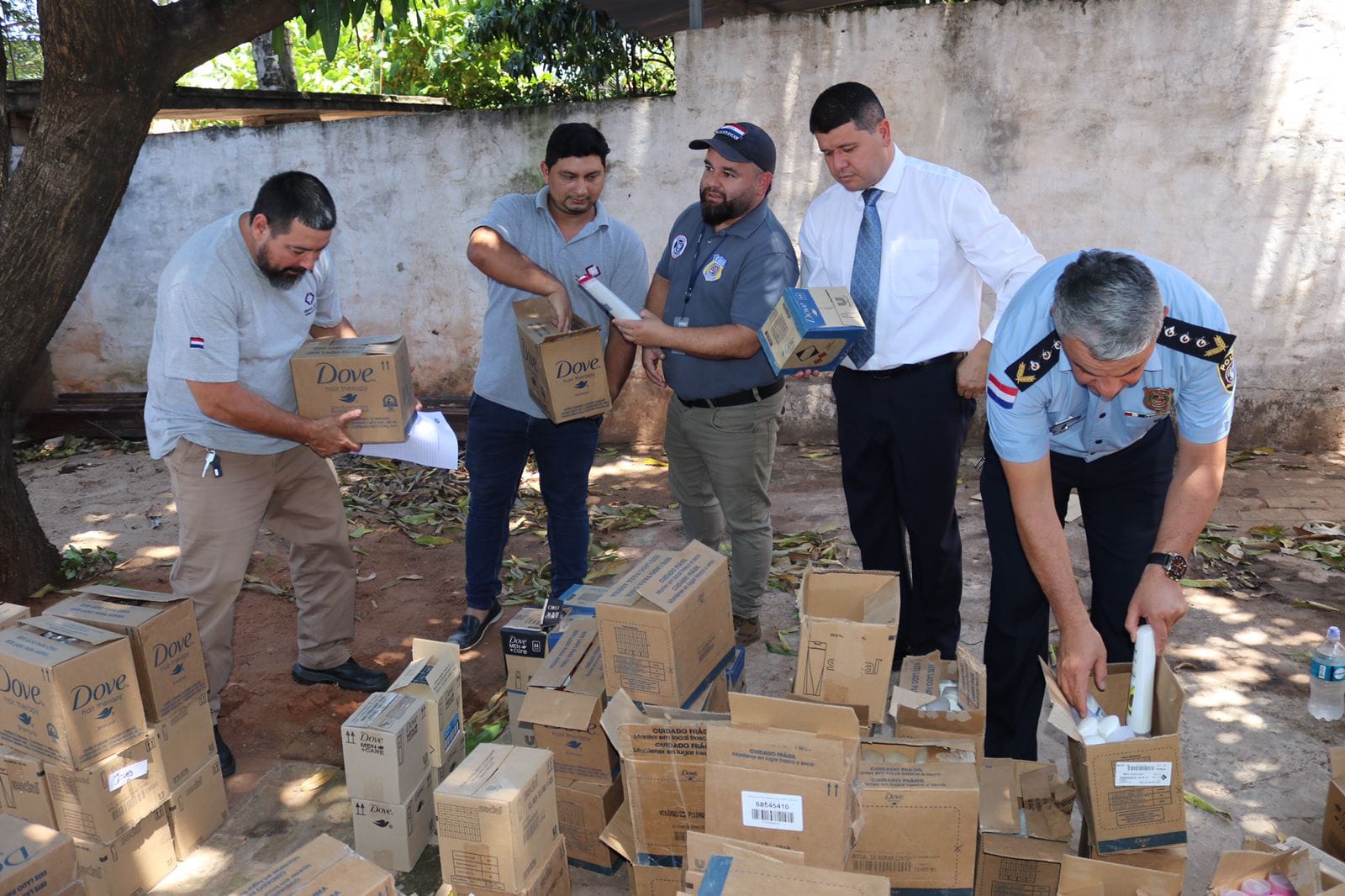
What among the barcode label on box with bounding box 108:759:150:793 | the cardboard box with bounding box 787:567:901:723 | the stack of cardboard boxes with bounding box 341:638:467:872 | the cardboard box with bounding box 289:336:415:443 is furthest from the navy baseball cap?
the barcode label on box with bounding box 108:759:150:793

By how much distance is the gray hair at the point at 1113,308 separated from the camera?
2385 mm

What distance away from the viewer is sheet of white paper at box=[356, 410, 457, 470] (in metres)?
3.88

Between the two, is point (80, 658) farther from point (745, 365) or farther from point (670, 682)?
point (745, 365)

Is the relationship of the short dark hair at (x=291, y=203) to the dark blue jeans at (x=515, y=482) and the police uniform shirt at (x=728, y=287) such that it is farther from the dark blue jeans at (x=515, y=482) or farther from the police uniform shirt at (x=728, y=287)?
the police uniform shirt at (x=728, y=287)

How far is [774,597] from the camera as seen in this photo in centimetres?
510

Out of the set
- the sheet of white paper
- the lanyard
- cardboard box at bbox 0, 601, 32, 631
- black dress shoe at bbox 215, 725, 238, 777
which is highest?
the lanyard

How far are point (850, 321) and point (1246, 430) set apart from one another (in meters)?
4.91

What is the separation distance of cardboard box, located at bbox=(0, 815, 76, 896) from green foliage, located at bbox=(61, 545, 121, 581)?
342cm

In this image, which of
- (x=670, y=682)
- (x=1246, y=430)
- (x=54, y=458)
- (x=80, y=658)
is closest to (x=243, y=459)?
(x=80, y=658)

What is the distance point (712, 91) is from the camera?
705cm

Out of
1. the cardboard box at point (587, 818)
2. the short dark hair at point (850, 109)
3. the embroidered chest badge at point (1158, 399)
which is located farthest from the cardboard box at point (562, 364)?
the embroidered chest badge at point (1158, 399)

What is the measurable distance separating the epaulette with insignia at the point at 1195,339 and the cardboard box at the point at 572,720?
1.92m

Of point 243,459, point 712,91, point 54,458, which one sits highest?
point 712,91

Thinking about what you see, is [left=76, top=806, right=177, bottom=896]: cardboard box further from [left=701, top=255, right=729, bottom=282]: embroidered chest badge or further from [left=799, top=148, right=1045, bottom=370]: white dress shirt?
[left=799, top=148, right=1045, bottom=370]: white dress shirt
